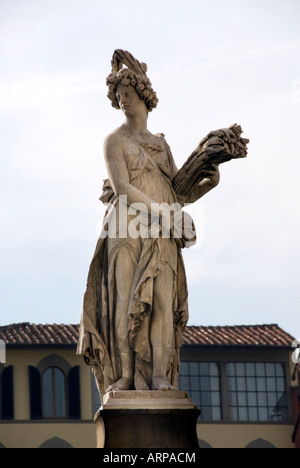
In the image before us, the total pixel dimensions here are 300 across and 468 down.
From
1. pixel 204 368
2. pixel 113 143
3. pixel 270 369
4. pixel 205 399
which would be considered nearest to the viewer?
pixel 113 143

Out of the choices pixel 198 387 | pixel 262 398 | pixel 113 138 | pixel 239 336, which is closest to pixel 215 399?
pixel 198 387

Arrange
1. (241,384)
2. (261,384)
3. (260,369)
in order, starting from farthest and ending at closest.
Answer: (261,384) → (260,369) → (241,384)

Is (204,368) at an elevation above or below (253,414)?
above

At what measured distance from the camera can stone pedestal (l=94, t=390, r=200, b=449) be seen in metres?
13.0

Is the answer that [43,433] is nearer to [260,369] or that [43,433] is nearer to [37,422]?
[37,422]

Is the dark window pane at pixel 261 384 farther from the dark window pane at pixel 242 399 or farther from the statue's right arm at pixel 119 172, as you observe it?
the statue's right arm at pixel 119 172

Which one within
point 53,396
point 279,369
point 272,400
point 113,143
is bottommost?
point 272,400

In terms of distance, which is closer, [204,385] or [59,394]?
[59,394]

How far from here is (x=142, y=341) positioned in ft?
44.5

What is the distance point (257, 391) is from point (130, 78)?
46512 millimetres

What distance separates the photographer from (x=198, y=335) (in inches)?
2277

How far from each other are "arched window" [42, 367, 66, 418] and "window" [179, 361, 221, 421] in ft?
16.6

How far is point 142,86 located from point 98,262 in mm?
1880

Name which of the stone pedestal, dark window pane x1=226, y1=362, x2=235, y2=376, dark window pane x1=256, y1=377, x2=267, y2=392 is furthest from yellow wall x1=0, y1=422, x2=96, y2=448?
the stone pedestal
